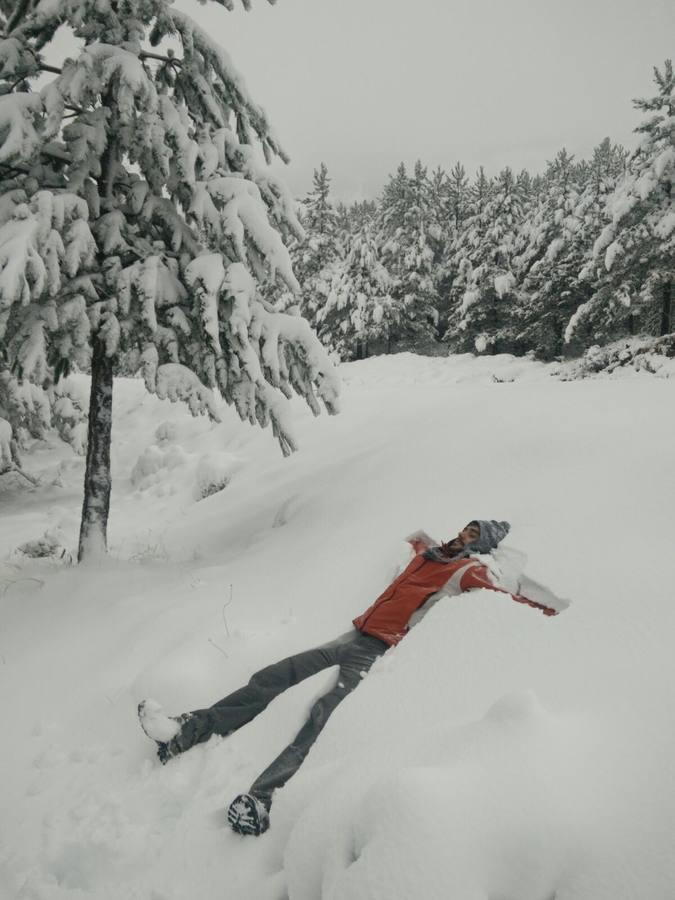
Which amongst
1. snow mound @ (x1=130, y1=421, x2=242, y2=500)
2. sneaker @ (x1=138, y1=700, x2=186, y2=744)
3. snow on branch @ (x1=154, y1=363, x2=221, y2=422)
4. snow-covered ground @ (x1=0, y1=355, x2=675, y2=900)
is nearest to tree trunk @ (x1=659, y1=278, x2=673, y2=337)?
snow-covered ground @ (x1=0, y1=355, x2=675, y2=900)

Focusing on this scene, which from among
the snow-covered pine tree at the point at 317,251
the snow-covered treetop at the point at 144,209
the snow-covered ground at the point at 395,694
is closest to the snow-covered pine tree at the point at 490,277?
the snow-covered pine tree at the point at 317,251

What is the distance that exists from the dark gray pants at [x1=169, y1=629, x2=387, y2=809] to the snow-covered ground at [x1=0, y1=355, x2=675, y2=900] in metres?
0.09

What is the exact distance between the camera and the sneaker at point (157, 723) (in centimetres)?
322

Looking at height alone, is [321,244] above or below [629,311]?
above

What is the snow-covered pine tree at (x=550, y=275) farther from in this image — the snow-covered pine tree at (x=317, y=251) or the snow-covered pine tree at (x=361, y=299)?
the snow-covered pine tree at (x=317, y=251)

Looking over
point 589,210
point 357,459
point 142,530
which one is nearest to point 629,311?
point 589,210

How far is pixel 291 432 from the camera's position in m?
6.34

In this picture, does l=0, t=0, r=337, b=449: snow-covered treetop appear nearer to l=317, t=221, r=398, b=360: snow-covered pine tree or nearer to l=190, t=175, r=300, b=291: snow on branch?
l=190, t=175, r=300, b=291: snow on branch

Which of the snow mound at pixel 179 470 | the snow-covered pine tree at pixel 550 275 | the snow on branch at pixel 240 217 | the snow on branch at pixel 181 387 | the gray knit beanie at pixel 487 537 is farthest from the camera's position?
the snow-covered pine tree at pixel 550 275

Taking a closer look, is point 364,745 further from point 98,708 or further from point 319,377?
point 319,377

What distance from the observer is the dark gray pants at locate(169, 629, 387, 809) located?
296 centimetres

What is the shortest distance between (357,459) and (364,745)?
561cm

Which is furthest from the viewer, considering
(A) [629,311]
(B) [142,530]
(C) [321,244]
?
(C) [321,244]

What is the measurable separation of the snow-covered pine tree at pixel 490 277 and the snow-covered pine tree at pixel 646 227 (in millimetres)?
9028
